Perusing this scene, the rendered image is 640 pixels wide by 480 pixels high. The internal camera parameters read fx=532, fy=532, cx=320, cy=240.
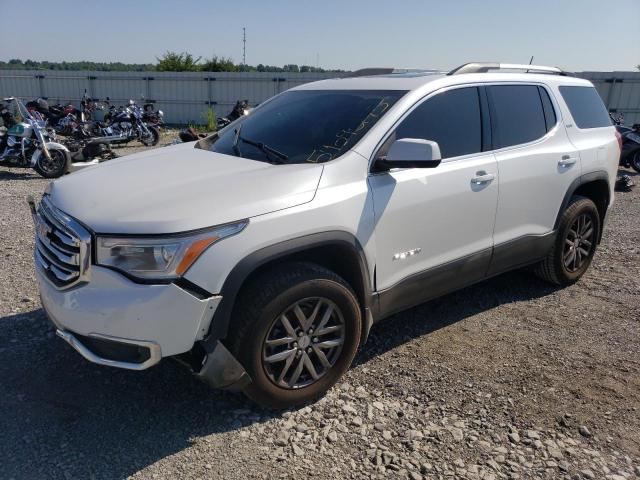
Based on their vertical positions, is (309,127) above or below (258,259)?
above

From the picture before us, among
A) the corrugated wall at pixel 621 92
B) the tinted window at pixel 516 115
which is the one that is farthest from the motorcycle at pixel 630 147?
the tinted window at pixel 516 115

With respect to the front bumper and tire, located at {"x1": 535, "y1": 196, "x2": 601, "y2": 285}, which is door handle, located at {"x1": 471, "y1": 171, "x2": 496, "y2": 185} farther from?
the front bumper

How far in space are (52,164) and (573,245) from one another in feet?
29.8

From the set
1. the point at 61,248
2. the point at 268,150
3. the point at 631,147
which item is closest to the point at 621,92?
the point at 631,147

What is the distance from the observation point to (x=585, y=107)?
4797 millimetres

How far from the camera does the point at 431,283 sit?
356 centimetres

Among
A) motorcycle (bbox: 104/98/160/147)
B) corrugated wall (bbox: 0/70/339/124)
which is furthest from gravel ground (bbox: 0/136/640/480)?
corrugated wall (bbox: 0/70/339/124)

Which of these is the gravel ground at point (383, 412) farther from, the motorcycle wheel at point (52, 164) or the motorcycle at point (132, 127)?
the motorcycle at point (132, 127)

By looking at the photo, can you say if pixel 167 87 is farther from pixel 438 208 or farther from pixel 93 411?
pixel 93 411

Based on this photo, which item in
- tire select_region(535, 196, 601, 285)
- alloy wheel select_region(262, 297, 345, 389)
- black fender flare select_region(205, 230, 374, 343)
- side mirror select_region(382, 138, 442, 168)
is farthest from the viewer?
tire select_region(535, 196, 601, 285)

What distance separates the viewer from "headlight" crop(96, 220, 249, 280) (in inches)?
97.0

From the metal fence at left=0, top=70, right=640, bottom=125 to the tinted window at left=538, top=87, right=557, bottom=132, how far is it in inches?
641

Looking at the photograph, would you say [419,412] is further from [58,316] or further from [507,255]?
[58,316]

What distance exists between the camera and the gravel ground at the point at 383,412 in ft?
8.71
